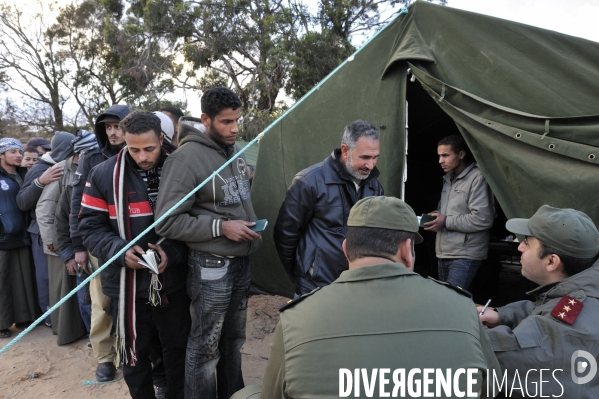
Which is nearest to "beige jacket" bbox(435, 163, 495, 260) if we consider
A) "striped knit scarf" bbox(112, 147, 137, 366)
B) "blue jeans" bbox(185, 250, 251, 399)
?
"blue jeans" bbox(185, 250, 251, 399)

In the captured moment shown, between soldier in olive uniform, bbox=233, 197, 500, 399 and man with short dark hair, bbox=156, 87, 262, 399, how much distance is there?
104 cm

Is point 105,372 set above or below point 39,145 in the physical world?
below

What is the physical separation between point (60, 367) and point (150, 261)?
6.37 feet

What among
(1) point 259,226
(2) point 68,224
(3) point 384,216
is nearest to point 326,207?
(1) point 259,226

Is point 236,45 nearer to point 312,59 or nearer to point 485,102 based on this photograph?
point 312,59

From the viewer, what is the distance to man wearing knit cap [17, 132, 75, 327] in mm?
3787

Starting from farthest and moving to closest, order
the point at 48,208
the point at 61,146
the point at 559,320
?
the point at 61,146 → the point at 48,208 → the point at 559,320

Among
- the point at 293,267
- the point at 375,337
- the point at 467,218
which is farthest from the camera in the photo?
the point at 467,218

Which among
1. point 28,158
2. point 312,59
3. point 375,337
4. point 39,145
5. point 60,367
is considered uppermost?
point 312,59

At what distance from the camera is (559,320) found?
5.36 feet

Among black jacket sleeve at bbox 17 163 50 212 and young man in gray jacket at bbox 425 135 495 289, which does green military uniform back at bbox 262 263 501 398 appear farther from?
black jacket sleeve at bbox 17 163 50 212

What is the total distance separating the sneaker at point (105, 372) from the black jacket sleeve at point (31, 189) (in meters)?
1.67

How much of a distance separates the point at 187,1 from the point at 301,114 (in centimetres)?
1314

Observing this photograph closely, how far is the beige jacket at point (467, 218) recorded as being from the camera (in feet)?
9.30
